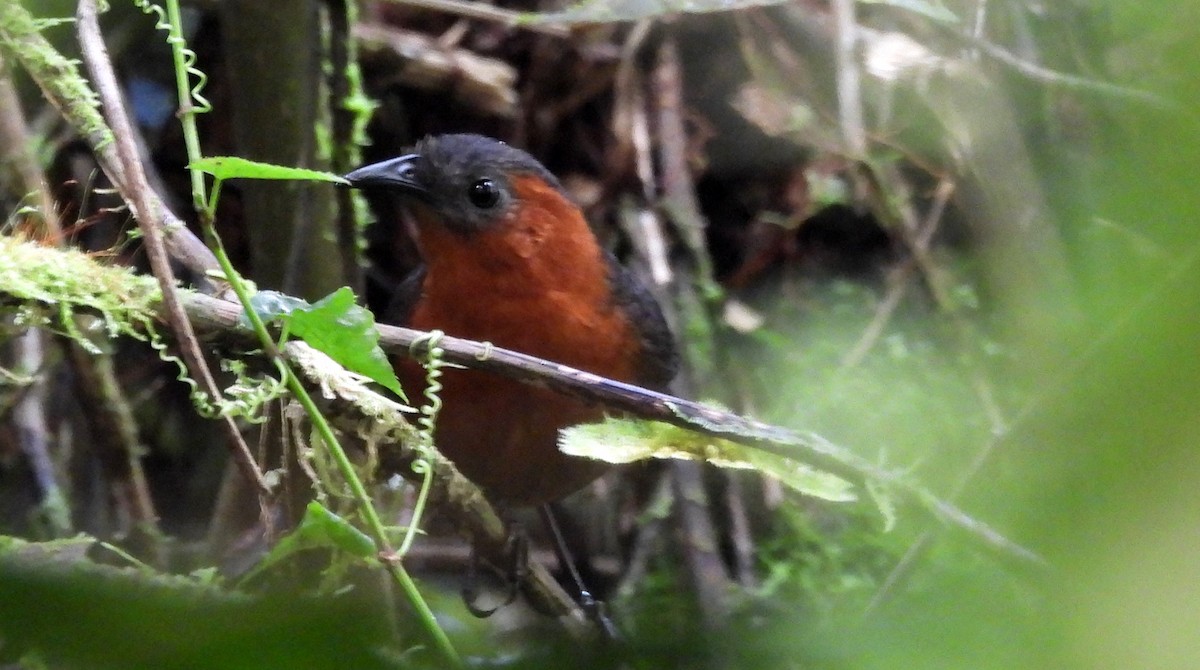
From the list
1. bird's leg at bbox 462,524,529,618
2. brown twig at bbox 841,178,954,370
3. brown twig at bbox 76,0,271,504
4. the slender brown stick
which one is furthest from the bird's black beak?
brown twig at bbox 841,178,954,370

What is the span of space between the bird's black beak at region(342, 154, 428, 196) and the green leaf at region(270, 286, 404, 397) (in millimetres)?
1230

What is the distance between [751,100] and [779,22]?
31 centimetres

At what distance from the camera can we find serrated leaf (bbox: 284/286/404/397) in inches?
55.1

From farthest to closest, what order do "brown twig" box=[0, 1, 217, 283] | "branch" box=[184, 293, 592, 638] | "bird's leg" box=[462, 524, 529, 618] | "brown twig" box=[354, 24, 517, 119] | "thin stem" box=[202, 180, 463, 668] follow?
1. "brown twig" box=[354, 24, 517, 119]
2. "bird's leg" box=[462, 524, 529, 618]
3. "brown twig" box=[0, 1, 217, 283]
4. "branch" box=[184, 293, 592, 638]
5. "thin stem" box=[202, 180, 463, 668]

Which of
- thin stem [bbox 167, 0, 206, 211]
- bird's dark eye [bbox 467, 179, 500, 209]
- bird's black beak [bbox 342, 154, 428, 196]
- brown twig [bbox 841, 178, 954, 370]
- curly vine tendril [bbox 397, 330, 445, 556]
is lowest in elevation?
brown twig [bbox 841, 178, 954, 370]

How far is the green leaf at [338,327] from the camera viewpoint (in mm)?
1398

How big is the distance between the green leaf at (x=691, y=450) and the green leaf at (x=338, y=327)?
275 mm

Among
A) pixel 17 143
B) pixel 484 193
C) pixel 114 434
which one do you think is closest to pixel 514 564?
pixel 484 193

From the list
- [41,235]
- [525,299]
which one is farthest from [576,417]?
[41,235]

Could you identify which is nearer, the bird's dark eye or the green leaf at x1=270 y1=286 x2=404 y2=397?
the green leaf at x1=270 y1=286 x2=404 y2=397

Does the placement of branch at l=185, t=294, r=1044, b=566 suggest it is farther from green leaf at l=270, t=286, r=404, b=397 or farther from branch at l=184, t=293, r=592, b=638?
green leaf at l=270, t=286, r=404, b=397

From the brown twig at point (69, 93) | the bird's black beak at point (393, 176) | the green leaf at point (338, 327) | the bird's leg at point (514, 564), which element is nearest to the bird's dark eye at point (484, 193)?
the bird's black beak at point (393, 176)

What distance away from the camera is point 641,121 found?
419 cm

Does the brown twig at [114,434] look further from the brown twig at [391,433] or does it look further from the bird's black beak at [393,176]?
the brown twig at [391,433]
